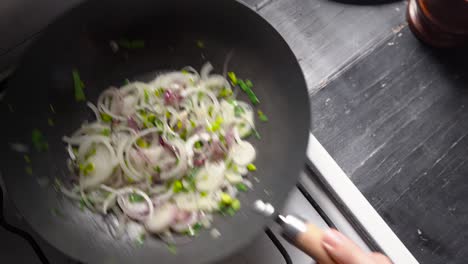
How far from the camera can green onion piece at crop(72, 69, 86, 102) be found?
74cm

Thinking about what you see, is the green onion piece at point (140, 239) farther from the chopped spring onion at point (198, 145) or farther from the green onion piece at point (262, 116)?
the green onion piece at point (262, 116)

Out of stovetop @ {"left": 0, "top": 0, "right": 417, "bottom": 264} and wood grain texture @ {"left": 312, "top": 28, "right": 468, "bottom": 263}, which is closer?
stovetop @ {"left": 0, "top": 0, "right": 417, "bottom": 264}

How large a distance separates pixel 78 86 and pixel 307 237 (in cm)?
46

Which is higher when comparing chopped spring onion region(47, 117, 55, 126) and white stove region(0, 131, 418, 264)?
chopped spring onion region(47, 117, 55, 126)

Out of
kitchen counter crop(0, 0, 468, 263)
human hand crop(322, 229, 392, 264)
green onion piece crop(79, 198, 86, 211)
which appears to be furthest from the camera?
kitchen counter crop(0, 0, 468, 263)

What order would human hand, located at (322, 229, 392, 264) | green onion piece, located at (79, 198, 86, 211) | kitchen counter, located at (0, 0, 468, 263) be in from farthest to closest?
kitchen counter, located at (0, 0, 468, 263) → green onion piece, located at (79, 198, 86, 211) → human hand, located at (322, 229, 392, 264)

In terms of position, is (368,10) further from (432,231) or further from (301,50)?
(432,231)

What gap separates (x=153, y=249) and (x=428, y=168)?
0.52m

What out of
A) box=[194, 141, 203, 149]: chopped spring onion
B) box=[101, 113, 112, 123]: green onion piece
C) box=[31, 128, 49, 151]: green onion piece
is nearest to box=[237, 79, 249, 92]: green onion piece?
box=[194, 141, 203, 149]: chopped spring onion

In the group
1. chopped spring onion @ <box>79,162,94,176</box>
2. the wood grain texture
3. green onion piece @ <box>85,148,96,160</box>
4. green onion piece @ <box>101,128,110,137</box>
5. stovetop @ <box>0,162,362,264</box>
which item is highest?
green onion piece @ <box>101,128,110,137</box>

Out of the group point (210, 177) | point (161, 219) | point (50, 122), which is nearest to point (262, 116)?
point (210, 177)

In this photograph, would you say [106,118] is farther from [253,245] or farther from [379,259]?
[379,259]

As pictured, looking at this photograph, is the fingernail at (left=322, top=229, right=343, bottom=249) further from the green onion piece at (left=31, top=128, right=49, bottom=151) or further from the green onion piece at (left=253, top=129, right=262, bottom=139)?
the green onion piece at (left=31, top=128, right=49, bottom=151)

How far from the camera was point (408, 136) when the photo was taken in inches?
32.6
